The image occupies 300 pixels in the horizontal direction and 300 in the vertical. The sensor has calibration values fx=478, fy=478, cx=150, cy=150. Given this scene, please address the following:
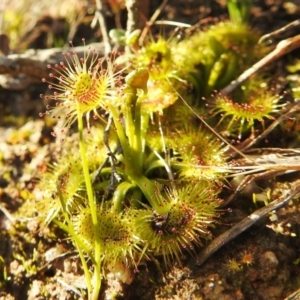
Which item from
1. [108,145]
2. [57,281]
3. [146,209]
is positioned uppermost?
[108,145]

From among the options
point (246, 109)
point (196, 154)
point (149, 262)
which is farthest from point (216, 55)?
point (149, 262)

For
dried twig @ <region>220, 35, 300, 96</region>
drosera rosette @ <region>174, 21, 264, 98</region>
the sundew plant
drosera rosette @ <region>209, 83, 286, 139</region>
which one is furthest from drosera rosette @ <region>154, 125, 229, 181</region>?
dried twig @ <region>220, 35, 300, 96</region>

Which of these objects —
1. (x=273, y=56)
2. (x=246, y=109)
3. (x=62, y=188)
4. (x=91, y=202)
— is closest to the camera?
(x=91, y=202)

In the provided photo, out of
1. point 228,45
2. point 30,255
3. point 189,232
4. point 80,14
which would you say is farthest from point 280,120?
point 80,14

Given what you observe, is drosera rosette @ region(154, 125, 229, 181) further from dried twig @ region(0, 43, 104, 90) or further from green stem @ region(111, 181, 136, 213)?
dried twig @ region(0, 43, 104, 90)

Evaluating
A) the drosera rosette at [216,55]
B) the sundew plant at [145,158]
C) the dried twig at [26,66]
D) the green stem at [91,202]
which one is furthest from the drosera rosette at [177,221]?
the dried twig at [26,66]

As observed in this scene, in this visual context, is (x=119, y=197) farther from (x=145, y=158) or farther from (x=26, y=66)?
(x=26, y=66)

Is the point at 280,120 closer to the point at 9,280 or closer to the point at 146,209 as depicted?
the point at 146,209
